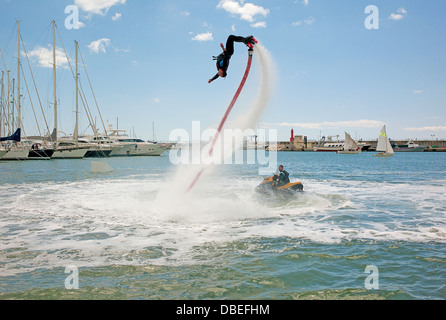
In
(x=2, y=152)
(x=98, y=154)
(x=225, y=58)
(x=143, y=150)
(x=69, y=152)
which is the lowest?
(x=98, y=154)

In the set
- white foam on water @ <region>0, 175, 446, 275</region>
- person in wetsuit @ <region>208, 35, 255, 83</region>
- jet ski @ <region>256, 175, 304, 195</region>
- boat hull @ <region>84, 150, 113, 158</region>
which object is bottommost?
white foam on water @ <region>0, 175, 446, 275</region>

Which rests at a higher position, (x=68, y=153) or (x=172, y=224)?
(x=68, y=153)

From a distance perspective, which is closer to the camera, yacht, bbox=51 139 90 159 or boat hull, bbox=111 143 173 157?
yacht, bbox=51 139 90 159

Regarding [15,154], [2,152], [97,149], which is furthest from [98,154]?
[2,152]

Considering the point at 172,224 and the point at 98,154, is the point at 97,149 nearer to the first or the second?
the point at 98,154

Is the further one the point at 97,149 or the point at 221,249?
the point at 97,149

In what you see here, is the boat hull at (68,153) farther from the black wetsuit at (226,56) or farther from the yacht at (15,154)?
the black wetsuit at (226,56)

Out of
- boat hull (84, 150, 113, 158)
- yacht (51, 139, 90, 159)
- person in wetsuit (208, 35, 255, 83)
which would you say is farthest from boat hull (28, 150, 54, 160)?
person in wetsuit (208, 35, 255, 83)

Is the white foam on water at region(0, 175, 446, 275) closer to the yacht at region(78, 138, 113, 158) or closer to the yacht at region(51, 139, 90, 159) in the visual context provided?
the yacht at region(51, 139, 90, 159)

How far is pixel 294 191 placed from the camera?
19219 mm
